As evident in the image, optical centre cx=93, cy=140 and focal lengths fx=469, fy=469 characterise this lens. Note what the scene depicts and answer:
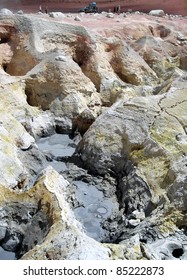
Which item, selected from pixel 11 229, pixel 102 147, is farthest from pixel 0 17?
pixel 11 229

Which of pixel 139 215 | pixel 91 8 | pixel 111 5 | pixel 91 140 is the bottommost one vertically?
pixel 111 5

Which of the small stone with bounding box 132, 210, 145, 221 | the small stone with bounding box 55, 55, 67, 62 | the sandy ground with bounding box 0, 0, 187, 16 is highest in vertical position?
the small stone with bounding box 55, 55, 67, 62

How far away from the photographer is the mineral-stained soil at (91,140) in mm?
7719

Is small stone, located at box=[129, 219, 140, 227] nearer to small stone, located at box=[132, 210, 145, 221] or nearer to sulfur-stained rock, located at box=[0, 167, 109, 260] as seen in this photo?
small stone, located at box=[132, 210, 145, 221]

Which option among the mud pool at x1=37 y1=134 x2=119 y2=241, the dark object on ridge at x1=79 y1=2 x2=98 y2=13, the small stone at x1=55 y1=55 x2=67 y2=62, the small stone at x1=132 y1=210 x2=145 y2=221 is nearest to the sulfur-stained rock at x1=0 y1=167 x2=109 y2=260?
the mud pool at x1=37 y1=134 x2=119 y2=241

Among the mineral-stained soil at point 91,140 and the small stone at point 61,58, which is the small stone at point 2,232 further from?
the small stone at point 61,58

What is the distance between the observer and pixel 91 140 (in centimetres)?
1101

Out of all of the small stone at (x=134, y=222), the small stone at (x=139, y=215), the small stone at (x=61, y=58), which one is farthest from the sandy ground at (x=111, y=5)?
the small stone at (x=134, y=222)

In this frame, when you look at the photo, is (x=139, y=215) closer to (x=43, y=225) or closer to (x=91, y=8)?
(x=43, y=225)

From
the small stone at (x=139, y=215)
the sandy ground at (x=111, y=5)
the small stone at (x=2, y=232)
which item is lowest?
the sandy ground at (x=111, y=5)

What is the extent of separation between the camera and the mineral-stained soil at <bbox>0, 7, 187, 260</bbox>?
7719 mm

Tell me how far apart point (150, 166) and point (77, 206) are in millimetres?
1712

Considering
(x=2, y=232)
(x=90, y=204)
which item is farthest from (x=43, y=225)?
(x=90, y=204)

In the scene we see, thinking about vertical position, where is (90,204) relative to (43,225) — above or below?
below
